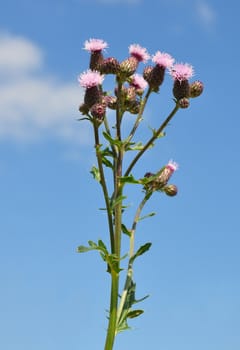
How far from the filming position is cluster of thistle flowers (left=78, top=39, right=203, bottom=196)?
610cm

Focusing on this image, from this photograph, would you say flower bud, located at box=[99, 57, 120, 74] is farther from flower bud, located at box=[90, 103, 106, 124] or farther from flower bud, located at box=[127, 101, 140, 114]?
flower bud, located at box=[90, 103, 106, 124]

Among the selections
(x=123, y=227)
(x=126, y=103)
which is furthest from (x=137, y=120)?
(x=123, y=227)

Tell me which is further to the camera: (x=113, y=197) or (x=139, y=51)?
(x=139, y=51)

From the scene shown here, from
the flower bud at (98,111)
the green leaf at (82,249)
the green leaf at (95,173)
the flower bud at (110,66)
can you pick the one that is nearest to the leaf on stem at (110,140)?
the flower bud at (98,111)

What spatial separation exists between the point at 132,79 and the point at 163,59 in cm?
36

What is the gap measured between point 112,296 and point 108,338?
372mm

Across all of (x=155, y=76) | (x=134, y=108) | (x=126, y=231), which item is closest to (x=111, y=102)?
(x=134, y=108)

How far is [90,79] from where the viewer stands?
20.0ft

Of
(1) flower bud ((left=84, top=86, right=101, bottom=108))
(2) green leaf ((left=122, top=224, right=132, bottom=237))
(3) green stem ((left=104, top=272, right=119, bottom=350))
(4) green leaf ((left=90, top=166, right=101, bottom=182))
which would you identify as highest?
(1) flower bud ((left=84, top=86, right=101, bottom=108))

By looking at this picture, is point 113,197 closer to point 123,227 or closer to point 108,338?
point 123,227

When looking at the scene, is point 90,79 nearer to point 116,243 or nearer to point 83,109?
point 83,109

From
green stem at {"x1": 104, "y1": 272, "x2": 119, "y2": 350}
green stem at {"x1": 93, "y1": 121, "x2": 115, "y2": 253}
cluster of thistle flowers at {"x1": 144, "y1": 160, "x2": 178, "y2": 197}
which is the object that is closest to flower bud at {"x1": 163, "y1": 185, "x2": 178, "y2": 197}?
cluster of thistle flowers at {"x1": 144, "y1": 160, "x2": 178, "y2": 197}

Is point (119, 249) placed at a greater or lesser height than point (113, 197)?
lesser

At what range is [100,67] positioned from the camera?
630 cm
